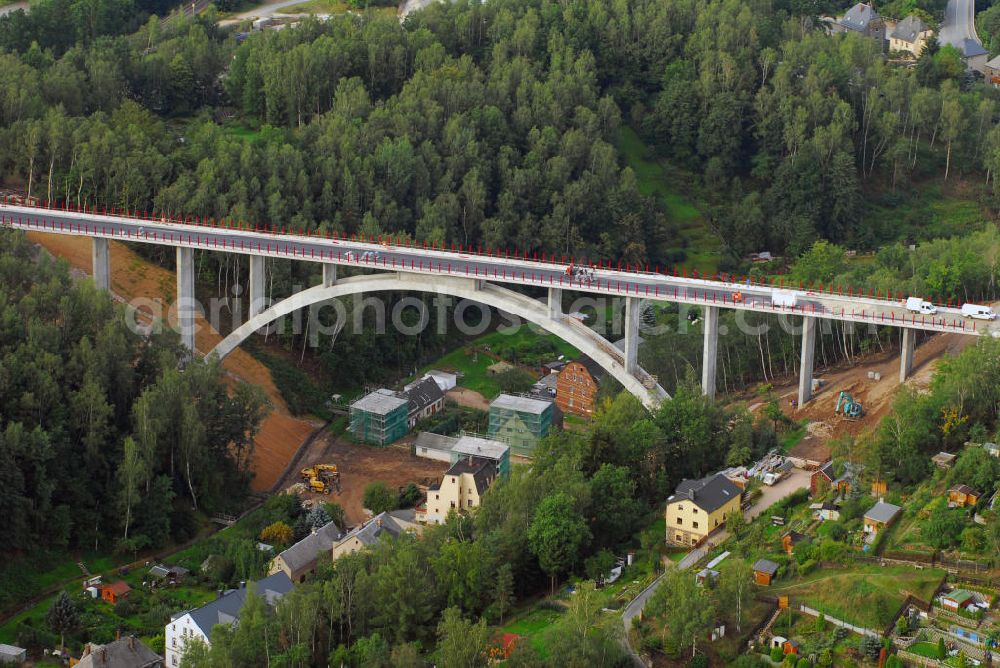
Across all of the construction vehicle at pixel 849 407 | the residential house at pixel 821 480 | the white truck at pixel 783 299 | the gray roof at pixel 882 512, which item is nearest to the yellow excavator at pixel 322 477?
the white truck at pixel 783 299

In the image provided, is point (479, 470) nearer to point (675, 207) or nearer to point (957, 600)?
point (957, 600)

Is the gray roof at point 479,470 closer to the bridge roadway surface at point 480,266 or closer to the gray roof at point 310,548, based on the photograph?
the gray roof at point 310,548

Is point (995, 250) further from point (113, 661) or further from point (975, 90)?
point (113, 661)

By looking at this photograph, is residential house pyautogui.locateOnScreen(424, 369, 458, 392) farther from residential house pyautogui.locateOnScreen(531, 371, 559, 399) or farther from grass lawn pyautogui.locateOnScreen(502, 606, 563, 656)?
grass lawn pyautogui.locateOnScreen(502, 606, 563, 656)

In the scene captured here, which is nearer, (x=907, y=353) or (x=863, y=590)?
(x=863, y=590)

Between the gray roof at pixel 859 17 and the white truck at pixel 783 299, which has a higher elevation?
the gray roof at pixel 859 17

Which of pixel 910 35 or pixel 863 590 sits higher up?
pixel 910 35

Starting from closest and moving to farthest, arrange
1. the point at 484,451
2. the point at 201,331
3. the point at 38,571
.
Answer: the point at 38,571, the point at 484,451, the point at 201,331

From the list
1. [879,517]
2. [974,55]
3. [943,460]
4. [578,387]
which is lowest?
[578,387]

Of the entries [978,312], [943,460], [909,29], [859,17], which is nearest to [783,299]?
[978,312]
